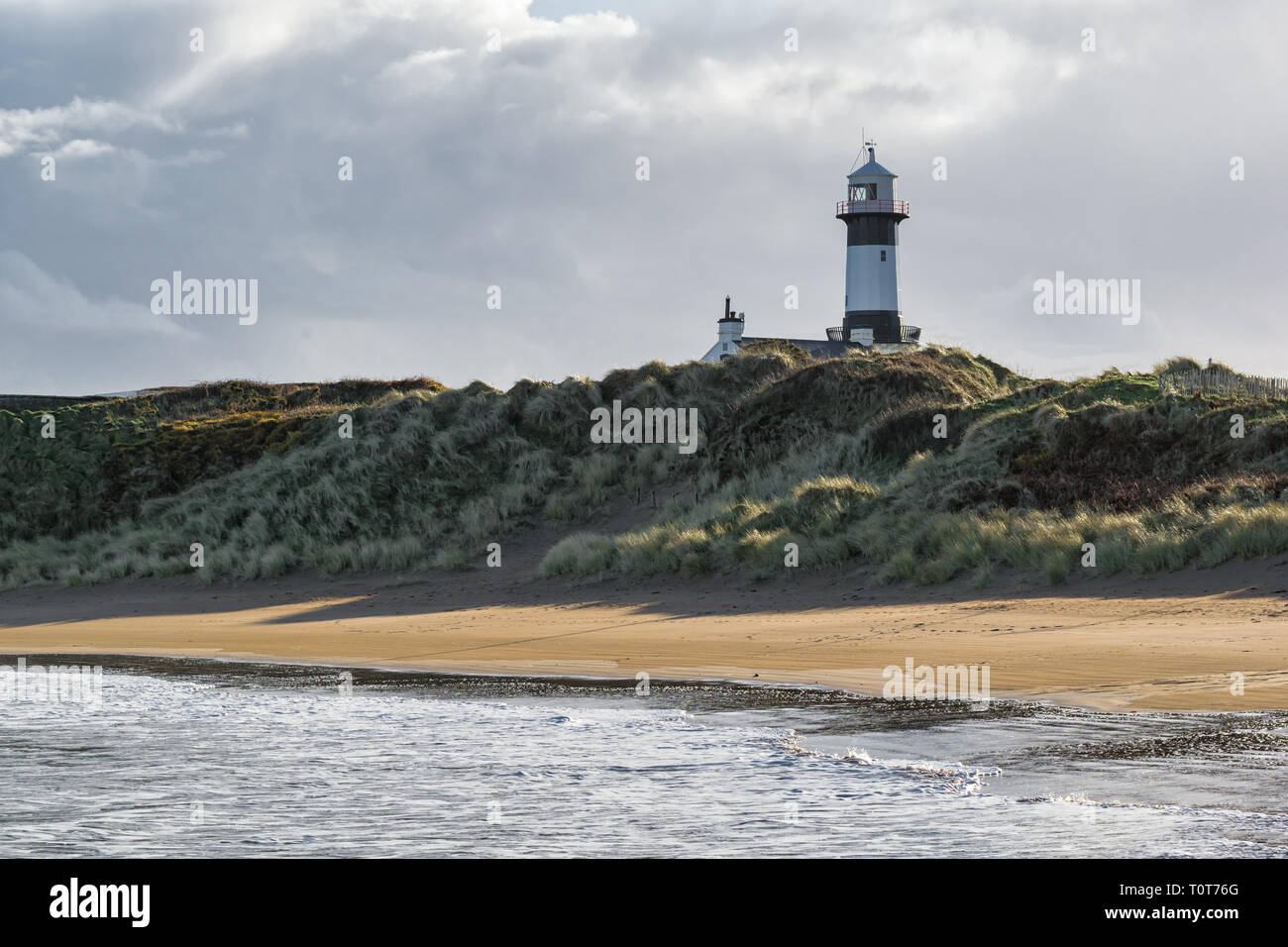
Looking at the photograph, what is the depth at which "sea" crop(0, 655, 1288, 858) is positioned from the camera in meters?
6.68

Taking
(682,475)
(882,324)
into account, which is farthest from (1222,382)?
(882,324)

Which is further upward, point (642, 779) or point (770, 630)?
point (770, 630)

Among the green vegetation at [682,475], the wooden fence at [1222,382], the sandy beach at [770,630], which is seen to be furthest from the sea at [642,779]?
the wooden fence at [1222,382]

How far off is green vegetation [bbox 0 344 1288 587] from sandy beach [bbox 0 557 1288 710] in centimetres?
98

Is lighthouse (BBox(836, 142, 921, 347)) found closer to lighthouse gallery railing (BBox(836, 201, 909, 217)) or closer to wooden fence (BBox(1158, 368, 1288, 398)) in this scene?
lighthouse gallery railing (BBox(836, 201, 909, 217))

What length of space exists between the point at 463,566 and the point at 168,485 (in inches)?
443

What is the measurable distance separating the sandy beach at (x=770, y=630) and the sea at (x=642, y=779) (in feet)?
4.58

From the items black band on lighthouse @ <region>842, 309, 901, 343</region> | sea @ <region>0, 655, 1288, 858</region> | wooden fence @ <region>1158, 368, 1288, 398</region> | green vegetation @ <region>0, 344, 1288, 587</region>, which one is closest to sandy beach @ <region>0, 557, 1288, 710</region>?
green vegetation @ <region>0, 344, 1288, 587</region>

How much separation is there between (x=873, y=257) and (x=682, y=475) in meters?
37.6

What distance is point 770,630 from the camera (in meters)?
15.8

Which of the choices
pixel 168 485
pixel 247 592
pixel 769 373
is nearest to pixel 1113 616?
pixel 247 592

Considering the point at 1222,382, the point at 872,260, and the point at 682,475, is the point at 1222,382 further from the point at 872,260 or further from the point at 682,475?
the point at 872,260
